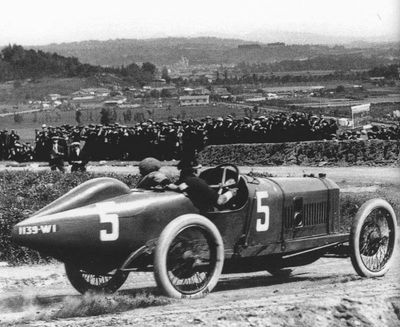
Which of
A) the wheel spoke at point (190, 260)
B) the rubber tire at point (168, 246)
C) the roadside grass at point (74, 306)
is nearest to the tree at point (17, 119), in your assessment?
the roadside grass at point (74, 306)

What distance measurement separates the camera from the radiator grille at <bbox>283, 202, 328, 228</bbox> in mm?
10328

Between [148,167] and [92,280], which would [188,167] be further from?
[92,280]

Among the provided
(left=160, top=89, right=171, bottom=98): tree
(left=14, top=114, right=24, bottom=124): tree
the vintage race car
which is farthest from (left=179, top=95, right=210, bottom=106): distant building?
the vintage race car

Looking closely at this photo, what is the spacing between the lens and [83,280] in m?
9.74

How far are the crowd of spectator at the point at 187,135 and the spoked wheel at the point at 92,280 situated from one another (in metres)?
21.3

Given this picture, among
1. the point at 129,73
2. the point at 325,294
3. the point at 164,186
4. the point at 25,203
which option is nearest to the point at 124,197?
the point at 164,186

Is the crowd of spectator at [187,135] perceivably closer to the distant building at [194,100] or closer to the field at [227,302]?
the field at [227,302]

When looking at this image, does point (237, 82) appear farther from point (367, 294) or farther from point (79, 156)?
point (367, 294)

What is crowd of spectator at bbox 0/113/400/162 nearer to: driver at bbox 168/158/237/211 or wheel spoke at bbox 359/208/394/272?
wheel spoke at bbox 359/208/394/272

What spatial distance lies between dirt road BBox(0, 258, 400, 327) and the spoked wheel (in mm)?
164

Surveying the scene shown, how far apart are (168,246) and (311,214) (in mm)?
2755

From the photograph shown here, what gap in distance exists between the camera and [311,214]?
10.7 m

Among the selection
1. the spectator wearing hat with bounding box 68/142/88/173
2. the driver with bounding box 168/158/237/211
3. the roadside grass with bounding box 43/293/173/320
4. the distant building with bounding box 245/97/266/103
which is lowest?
the distant building with bounding box 245/97/266/103

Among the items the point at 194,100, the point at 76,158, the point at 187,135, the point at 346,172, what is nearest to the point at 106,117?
the point at 194,100
